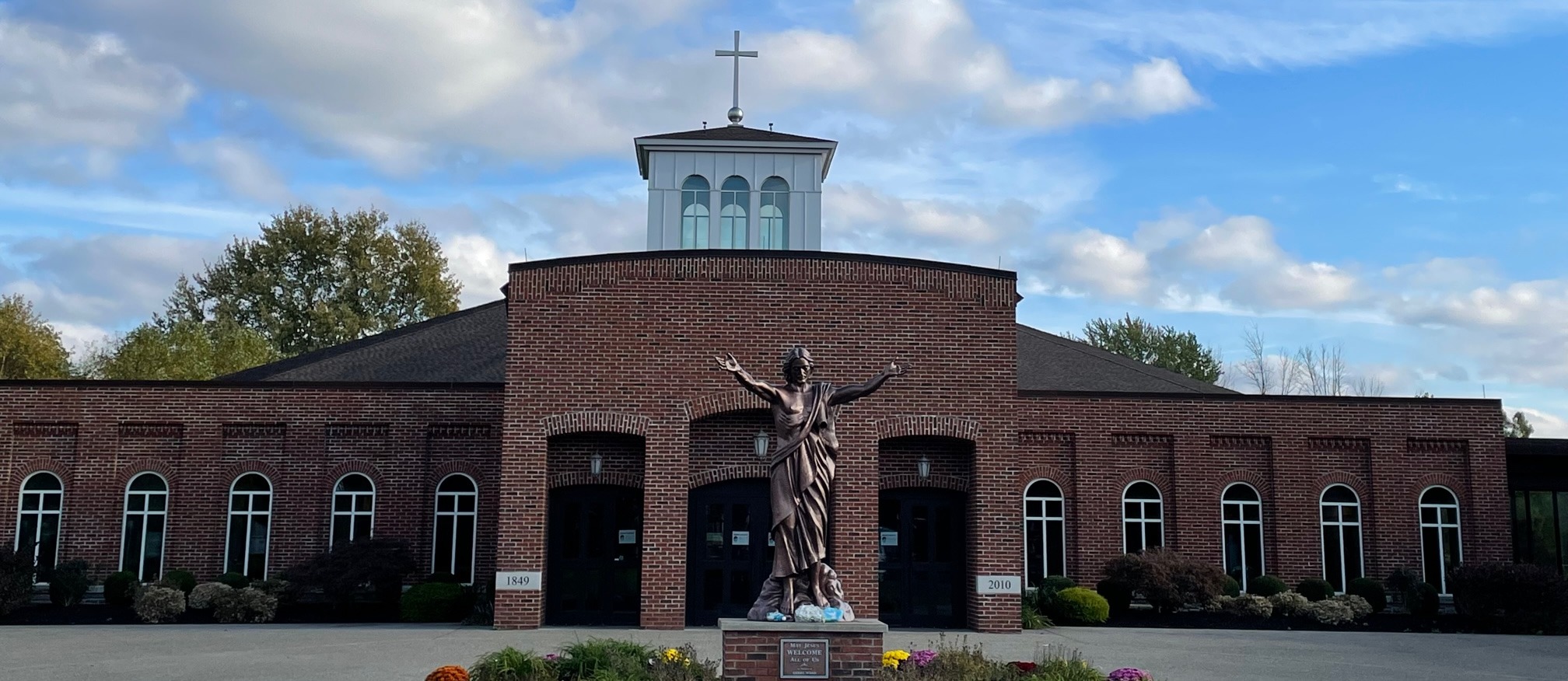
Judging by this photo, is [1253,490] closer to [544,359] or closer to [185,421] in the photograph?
[544,359]

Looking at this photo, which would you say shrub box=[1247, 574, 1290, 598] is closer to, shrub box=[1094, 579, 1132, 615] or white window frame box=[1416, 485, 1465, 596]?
shrub box=[1094, 579, 1132, 615]

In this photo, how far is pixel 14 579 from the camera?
21422 millimetres

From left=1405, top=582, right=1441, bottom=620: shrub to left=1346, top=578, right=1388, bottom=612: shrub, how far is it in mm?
466

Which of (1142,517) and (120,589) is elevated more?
(1142,517)

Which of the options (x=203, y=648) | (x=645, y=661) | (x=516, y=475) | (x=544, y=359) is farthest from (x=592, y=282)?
(x=645, y=661)

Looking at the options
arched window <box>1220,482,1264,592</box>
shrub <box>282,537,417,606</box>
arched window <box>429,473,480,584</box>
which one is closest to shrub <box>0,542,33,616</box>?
shrub <box>282,537,417,606</box>

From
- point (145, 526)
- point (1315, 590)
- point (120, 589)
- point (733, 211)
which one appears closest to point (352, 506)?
point (145, 526)

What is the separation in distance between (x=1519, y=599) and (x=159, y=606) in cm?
2352

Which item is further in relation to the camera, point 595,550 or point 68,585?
point 68,585

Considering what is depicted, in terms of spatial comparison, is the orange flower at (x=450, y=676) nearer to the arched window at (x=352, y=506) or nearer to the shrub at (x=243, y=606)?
the shrub at (x=243, y=606)

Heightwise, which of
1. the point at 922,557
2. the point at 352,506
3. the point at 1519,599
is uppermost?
the point at 352,506

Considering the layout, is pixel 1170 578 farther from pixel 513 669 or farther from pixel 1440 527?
pixel 513 669

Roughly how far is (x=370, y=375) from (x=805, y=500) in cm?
1762

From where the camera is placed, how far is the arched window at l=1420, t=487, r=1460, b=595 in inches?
987
